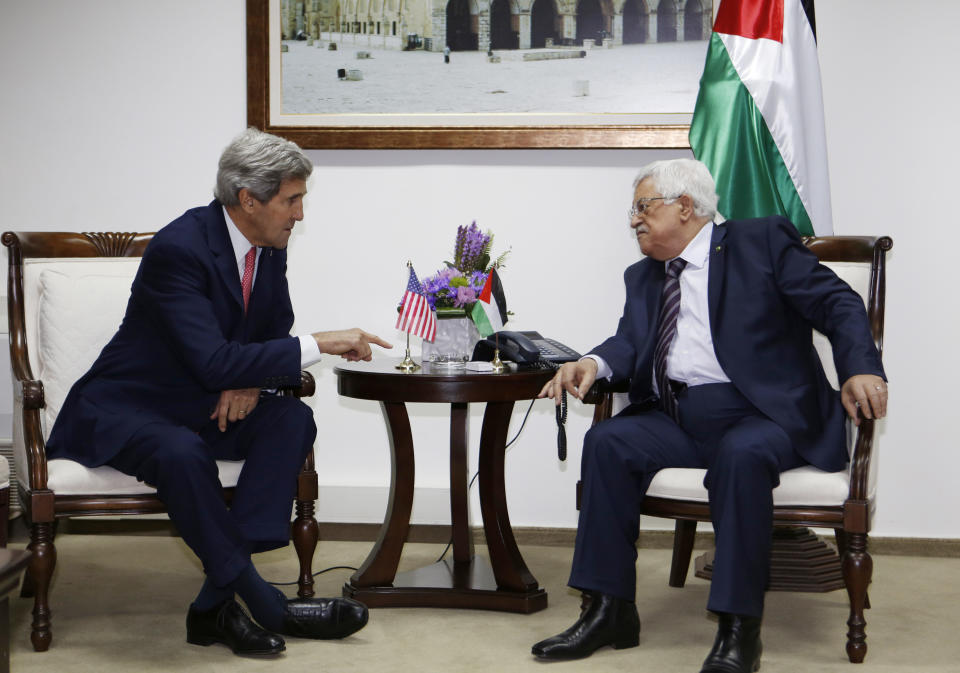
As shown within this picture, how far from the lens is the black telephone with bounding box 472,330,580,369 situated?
128 inches

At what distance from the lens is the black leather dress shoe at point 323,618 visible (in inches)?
116

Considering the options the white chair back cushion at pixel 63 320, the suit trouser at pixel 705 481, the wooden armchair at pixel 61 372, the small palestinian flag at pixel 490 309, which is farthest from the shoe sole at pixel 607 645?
the white chair back cushion at pixel 63 320

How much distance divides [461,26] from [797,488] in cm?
229

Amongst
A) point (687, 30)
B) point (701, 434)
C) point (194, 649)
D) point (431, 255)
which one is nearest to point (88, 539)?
point (194, 649)

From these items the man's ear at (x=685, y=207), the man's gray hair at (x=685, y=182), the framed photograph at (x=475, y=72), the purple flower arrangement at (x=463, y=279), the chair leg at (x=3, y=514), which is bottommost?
the chair leg at (x=3, y=514)

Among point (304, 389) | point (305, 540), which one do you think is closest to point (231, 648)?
point (305, 540)

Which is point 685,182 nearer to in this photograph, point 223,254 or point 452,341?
point 452,341

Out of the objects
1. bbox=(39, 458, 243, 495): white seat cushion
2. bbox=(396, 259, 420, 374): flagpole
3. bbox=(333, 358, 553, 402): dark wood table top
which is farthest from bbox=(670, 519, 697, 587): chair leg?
bbox=(39, 458, 243, 495): white seat cushion

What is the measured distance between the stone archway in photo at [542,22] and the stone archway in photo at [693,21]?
51 cm

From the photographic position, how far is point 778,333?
3051 mm

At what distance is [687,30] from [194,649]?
2.87 m

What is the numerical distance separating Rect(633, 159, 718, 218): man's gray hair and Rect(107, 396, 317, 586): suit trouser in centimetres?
127

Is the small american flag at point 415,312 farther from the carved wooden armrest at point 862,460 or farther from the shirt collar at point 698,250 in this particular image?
the carved wooden armrest at point 862,460

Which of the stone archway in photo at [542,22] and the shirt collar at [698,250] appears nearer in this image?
the shirt collar at [698,250]
